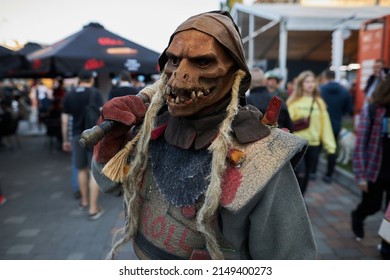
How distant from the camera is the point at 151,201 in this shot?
1.12 metres

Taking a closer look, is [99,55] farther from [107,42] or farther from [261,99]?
[261,99]

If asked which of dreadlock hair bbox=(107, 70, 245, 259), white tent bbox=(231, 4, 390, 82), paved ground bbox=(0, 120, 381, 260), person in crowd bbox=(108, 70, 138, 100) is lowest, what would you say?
paved ground bbox=(0, 120, 381, 260)

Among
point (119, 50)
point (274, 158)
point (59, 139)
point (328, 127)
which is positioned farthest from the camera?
point (59, 139)

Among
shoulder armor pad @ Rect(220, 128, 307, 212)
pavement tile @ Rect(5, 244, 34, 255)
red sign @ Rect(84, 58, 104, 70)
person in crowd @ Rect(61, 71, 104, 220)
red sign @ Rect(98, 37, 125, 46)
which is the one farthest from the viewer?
red sign @ Rect(98, 37, 125, 46)

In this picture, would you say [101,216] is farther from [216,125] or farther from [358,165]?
[216,125]

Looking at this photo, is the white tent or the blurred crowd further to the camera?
the white tent

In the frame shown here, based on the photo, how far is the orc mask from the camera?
3.14 feet

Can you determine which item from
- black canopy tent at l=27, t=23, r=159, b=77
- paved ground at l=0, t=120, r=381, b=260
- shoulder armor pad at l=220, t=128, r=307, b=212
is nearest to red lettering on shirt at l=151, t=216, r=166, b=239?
shoulder armor pad at l=220, t=128, r=307, b=212

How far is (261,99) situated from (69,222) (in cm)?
231

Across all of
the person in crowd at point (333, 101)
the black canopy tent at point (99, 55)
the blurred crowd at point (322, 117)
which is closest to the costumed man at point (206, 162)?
the blurred crowd at point (322, 117)

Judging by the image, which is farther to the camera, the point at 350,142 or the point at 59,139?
the point at 59,139

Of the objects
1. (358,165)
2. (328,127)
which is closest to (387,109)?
(358,165)

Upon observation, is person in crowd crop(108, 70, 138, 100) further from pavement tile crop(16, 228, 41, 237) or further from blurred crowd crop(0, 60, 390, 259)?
pavement tile crop(16, 228, 41, 237)
